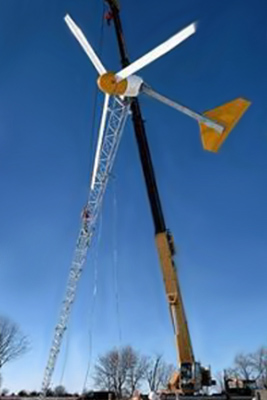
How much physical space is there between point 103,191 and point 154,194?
883 cm

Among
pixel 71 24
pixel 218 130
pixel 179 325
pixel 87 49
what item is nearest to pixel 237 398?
pixel 179 325

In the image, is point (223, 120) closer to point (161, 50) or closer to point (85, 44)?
point (161, 50)

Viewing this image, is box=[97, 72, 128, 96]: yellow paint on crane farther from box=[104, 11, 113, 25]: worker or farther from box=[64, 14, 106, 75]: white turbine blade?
box=[104, 11, 113, 25]: worker

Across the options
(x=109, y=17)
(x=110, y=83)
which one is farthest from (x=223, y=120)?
(x=109, y=17)

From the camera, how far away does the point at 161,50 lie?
59.0 ft

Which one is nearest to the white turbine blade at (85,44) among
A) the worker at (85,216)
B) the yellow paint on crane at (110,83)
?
the yellow paint on crane at (110,83)

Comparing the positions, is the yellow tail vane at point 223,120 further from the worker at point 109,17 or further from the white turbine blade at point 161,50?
the worker at point 109,17

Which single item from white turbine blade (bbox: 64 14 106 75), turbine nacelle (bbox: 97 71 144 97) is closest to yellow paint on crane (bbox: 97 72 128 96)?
turbine nacelle (bbox: 97 71 144 97)

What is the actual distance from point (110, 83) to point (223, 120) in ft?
21.3

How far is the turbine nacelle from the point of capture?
20812mm

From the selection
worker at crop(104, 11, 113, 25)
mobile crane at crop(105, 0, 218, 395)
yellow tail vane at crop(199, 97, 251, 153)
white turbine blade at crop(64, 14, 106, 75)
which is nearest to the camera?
yellow tail vane at crop(199, 97, 251, 153)

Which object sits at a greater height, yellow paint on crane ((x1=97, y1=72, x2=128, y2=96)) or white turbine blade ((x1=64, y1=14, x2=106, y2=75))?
white turbine blade ((x1=64, y1=14, x2=106, y2=75))

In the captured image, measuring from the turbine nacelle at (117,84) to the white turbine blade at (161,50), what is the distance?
0.36 meters

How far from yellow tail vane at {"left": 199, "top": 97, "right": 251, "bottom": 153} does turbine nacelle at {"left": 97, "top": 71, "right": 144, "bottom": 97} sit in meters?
4.28
